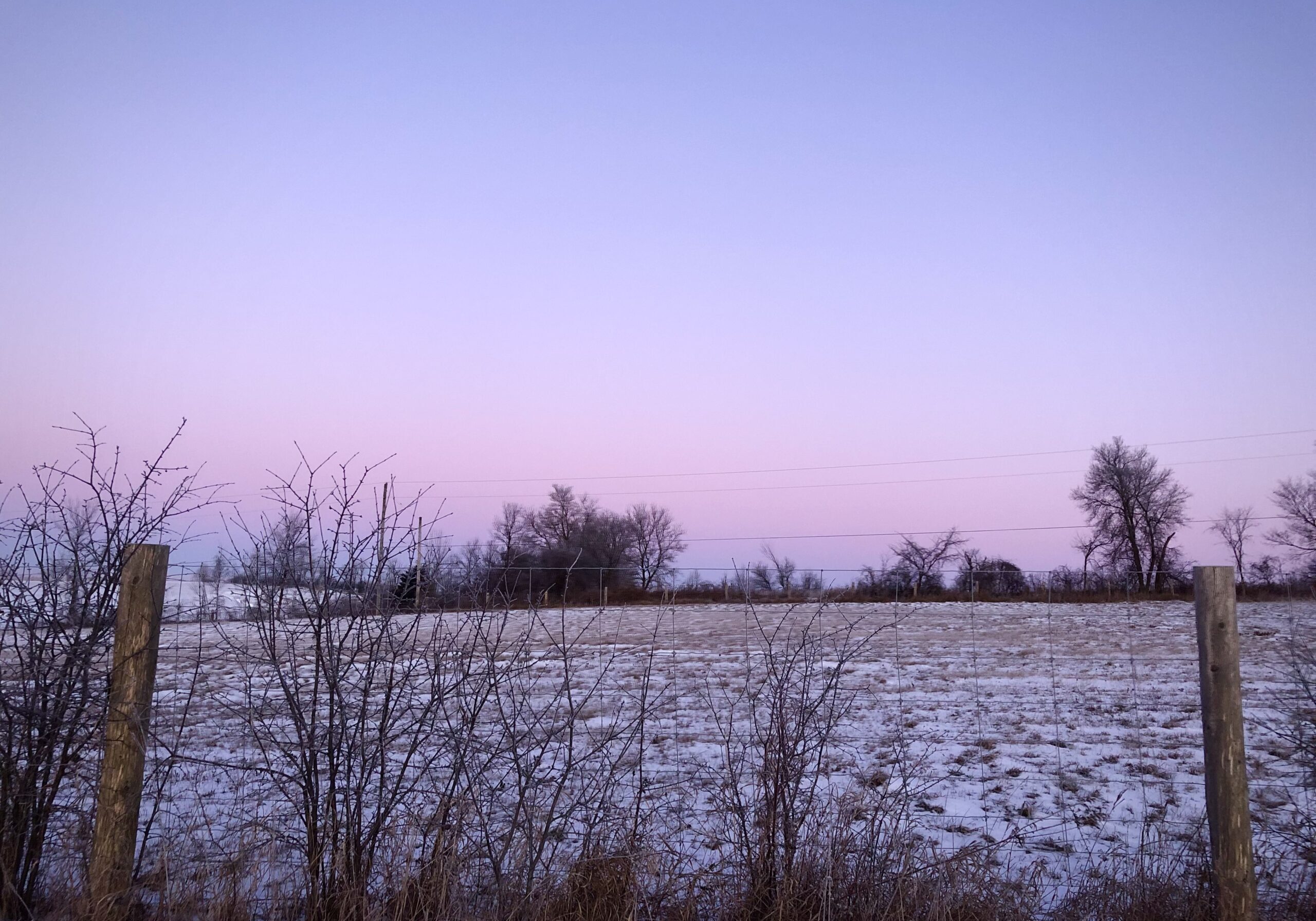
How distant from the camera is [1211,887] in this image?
13.8ft

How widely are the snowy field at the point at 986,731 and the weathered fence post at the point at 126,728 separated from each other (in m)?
0.34

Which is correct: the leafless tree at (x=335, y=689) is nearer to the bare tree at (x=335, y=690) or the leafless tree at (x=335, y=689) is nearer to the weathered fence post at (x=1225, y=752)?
the bare tree at (x=335, y=690)

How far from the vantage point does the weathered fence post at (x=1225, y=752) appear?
4.07 m

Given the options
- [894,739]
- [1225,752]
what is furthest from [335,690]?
[894,739]

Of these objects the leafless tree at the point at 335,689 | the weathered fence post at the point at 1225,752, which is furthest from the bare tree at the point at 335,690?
the weathered fence post at the point at 1225,752

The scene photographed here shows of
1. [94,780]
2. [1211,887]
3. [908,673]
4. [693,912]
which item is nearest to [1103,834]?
[1211,887]

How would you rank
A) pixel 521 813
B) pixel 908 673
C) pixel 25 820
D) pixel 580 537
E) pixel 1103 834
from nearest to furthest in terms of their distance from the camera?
1. pixel 25 820
2. pixel 521 813
3. pixel 1103 834
4. pixel 908 673
5. pixel 580 537

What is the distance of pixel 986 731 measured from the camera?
955cm

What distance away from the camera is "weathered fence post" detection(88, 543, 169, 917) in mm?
4023

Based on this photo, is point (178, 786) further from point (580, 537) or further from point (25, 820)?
point (580, 537)

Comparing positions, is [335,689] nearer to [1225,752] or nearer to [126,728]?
[126,728]

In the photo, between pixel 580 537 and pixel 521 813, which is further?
pixel 580 537

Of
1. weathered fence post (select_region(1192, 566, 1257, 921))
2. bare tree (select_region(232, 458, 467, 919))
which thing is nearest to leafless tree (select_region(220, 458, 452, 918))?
bare tree (select_region(232, 458, 467, 919))

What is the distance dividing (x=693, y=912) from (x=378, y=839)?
62.4 inches
